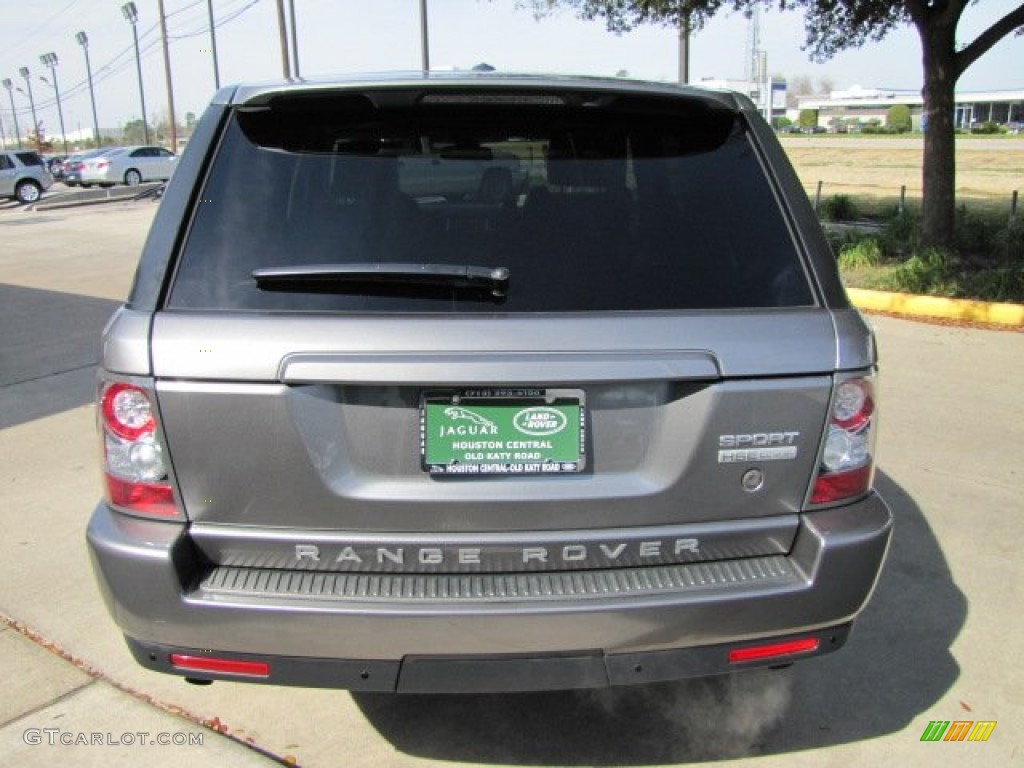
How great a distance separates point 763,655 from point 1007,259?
984cm

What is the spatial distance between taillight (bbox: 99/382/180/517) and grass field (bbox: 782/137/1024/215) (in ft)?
51.8

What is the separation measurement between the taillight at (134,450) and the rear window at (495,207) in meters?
0.26

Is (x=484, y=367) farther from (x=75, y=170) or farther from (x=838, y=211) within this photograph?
(x=75, y=170)

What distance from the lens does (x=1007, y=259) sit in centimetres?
1033

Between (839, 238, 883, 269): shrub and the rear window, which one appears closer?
the rear window

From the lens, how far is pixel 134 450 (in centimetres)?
214

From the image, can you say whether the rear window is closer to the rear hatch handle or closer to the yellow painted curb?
the rear hatch handle

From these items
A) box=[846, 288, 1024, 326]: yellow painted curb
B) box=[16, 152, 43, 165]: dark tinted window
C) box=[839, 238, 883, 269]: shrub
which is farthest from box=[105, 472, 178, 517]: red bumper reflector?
box=[16, 152, 43, 165]: dark tinted window

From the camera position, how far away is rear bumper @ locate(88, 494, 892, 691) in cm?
207

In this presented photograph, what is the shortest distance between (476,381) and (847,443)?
38.2 inches

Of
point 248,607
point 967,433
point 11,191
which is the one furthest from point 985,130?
point 248,607

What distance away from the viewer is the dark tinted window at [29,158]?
104 feet

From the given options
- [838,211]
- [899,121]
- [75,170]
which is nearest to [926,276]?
[838,211]

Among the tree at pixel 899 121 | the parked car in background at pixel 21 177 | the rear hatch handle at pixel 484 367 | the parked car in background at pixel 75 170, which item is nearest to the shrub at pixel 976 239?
the rear hatch handle at pixel 484 367
